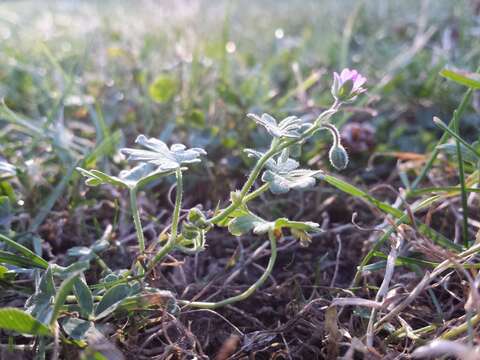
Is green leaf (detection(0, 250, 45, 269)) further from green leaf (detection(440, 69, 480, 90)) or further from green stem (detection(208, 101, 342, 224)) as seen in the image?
green leaf (detection(440, 69, 480, 90))

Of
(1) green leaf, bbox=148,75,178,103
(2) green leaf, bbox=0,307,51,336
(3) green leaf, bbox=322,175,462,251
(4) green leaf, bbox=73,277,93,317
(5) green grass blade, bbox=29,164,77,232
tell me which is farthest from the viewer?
(1) green leaf, bbox=148,75,178,103

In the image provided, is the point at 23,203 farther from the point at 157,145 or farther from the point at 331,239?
the point at 331,239

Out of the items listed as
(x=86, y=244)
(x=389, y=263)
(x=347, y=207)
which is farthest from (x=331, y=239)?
(x=86, y=244)

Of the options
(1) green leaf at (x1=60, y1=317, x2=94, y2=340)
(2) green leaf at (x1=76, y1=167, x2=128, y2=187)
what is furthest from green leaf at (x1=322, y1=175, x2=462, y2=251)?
(1) green leaf at (x1=60, y1=317, x2=94, y2=340)

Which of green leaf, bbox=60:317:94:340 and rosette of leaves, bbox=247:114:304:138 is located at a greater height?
rosette of leaves, bbox=247:114:304:138

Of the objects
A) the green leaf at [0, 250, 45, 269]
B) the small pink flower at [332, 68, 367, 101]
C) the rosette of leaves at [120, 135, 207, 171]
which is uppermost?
the small pink flower at [332, 68, 367, 101]

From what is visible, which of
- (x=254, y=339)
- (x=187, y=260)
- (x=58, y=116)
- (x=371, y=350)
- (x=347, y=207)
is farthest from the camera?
(x=58, y=116)

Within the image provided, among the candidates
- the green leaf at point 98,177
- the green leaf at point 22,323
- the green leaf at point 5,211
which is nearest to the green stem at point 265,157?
the green leaf at point 98,177

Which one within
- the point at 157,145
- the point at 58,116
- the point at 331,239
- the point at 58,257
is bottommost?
the point at 331,239

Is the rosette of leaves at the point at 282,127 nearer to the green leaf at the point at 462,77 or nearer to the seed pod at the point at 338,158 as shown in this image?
the seed pod at the point at 338,158
